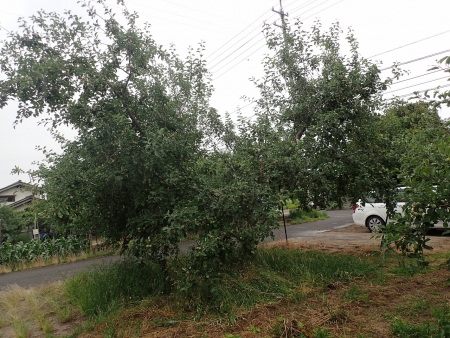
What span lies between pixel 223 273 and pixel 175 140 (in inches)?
80.9

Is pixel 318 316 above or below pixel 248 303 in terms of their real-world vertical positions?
below

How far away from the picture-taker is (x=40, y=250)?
12273mm

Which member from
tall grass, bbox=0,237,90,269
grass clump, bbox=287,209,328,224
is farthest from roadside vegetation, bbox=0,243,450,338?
grass clump, bbox=287,209,328,224

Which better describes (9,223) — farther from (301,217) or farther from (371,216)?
(371,216)

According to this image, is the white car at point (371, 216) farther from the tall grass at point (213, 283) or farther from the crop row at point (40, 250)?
the crop row at point (40, 250)

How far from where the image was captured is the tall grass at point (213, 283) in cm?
446

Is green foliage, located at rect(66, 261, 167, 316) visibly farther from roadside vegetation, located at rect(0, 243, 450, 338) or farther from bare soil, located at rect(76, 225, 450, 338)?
bare soil, located at rect(76, 225, 450, 338)

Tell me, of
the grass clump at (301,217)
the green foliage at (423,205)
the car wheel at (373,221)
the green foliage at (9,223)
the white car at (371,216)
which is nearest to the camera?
the green foliage at (423,205)

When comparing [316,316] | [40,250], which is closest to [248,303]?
[316,316]

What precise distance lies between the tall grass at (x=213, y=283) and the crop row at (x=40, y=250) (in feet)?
23.0

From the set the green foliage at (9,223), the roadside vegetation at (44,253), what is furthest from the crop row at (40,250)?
the green foliage at (9,223)

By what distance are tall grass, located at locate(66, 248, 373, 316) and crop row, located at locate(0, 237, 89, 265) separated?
7018mm

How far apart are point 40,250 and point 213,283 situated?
1029cm

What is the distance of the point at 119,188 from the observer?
15.7 ft
